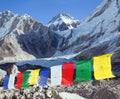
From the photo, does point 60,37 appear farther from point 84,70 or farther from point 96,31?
point 84,70

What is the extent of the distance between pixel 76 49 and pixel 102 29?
11.8 m

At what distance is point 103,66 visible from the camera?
17.4 meters

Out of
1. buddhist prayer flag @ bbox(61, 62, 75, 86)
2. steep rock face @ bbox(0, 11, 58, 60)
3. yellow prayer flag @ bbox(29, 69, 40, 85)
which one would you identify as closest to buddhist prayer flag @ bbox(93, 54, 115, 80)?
buddhist prayer flag @ bbox(61, 62, 75, 86)

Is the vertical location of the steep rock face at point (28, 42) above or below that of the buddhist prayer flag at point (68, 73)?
above

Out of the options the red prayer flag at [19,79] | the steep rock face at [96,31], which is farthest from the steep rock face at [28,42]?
the red prayer flag at [19,79]

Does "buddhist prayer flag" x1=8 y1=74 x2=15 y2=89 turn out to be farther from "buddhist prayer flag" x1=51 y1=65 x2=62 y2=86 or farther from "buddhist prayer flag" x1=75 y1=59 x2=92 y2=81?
"buddhist prayer flag" x1=75 y1=59 x2=92 y2=81

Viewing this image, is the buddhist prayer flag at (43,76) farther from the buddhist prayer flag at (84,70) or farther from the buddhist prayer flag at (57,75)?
the buddhist prayer flag at (84,70)

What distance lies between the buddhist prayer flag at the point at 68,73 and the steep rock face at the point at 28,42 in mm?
117019

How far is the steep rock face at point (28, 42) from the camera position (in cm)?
14338

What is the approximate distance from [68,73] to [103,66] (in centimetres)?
253

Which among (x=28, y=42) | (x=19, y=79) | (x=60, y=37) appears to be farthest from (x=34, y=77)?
(x=60, y=37)

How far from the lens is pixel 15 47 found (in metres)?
147

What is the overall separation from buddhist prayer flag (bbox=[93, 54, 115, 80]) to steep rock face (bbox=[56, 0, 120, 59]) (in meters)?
105

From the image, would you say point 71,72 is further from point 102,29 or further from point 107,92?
point 102,29
